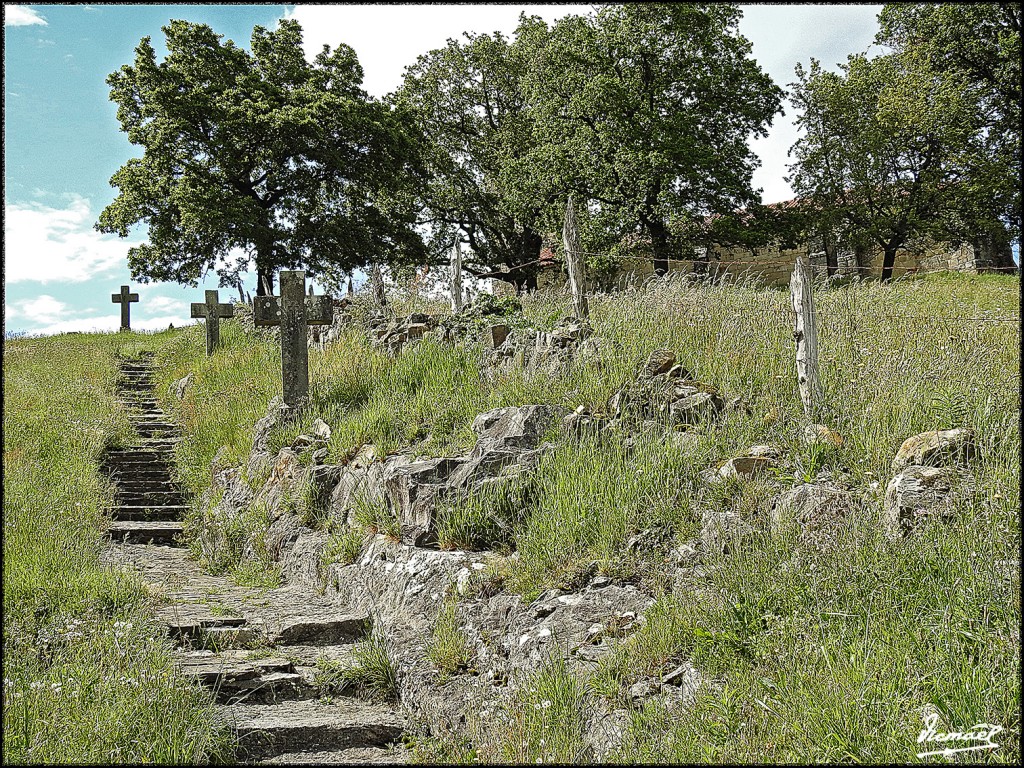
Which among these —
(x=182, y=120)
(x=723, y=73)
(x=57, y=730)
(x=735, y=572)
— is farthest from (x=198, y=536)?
(x=723, y=73)

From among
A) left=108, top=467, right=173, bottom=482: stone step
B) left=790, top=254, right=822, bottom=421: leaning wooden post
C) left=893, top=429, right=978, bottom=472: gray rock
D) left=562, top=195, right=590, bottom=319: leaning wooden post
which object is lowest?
left=108, top=467, right=173, bottom=482: stone step

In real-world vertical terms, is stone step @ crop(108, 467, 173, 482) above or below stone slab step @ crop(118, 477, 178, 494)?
above

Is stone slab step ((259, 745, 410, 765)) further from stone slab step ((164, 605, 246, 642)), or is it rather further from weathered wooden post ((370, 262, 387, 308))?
weathered wooden post ((370, 262, 387, 308))

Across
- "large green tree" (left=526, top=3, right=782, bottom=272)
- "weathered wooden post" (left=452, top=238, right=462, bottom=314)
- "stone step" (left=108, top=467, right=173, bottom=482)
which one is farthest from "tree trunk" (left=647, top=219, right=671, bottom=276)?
"stone step" (left=108, top=467, right=173, bottom=482)

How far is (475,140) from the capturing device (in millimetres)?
33719

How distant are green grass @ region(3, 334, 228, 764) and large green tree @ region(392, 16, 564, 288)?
2564 centimetres

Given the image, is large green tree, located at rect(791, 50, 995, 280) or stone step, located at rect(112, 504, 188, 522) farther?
large green tree, located at rect(791, 50, 995, 280)

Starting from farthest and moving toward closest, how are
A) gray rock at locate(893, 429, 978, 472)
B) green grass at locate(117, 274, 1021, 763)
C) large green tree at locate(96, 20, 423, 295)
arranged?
large green tree at locate(96, 20, 423, 295) → gray rock at locate(893, 429, 978, 472) → green grass at locate(117, 274, 1021, 763)

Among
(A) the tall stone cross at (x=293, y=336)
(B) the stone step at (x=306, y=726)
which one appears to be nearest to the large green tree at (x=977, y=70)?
(A) the tall stone cross at (x=293, y=336)

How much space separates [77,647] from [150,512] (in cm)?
493

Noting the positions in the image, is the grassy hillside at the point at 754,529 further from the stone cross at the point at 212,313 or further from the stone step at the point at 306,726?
the stone cross at the point at 212,313

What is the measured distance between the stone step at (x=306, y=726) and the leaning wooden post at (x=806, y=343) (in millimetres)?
4306

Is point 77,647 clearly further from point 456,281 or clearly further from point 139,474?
point 456,281

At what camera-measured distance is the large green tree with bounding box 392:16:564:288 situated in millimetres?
32688
